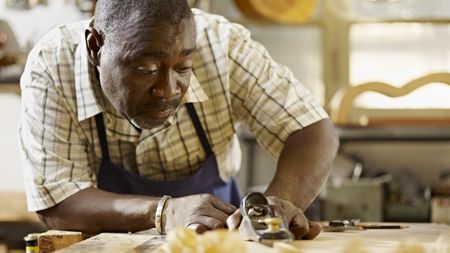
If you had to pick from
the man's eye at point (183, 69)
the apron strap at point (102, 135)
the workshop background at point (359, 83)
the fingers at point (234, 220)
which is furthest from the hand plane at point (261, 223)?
the workshop background at point (359, 83)

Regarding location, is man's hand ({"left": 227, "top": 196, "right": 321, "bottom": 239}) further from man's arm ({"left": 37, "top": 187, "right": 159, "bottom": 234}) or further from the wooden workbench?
man's arm ({"left": 37, "top": 187, "right": 159, "bottom": 234})

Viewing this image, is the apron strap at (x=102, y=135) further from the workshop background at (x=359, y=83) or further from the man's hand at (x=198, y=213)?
the workshop background at (x=359, y=83)

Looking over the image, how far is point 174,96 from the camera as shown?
6.74 ft

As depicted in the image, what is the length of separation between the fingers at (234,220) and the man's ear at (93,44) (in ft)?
1.93

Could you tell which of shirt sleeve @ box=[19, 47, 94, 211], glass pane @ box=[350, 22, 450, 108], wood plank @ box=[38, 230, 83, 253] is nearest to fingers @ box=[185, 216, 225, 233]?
wood plank @ box=[38, 230, 83, 253]

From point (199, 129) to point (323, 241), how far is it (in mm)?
722

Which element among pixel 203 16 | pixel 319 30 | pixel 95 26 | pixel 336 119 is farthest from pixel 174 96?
pixel 319 30

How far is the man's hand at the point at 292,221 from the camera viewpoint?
185cm

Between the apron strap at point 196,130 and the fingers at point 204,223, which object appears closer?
the fingers at point 204,223

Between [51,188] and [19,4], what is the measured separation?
2627 millimetres

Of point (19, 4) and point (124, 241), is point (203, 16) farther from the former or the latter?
point (19, 4)

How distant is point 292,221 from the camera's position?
188 cm

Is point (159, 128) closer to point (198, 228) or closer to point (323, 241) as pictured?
point (198, 228)

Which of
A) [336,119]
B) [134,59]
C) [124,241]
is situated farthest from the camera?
[336,119]
